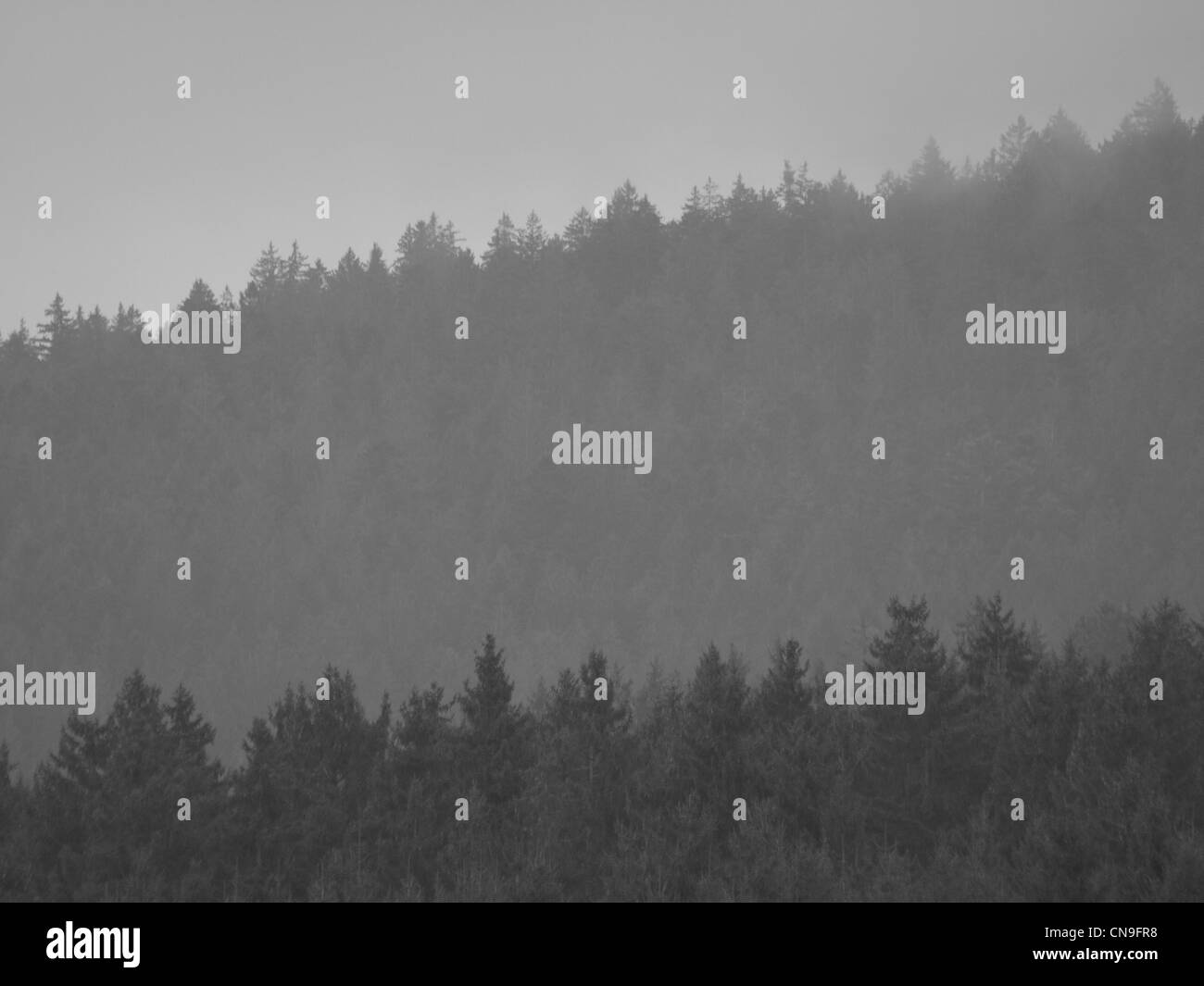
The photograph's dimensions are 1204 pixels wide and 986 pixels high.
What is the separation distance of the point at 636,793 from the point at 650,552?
93365 mm

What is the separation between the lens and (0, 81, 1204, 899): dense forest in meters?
28.3

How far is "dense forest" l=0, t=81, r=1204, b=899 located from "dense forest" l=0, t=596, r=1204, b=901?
14cm

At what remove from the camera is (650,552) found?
12294 centimetres

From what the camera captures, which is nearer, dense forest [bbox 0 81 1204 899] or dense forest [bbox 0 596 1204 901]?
dense forest [bbox 0 596 1204 901]

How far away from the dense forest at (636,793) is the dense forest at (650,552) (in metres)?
0.14

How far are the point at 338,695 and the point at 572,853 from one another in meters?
11.7

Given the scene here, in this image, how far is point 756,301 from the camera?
151 meters

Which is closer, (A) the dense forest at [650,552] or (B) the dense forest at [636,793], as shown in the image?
(B) the dense forest at [636,793]

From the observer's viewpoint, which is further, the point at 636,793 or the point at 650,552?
the point at 650,552

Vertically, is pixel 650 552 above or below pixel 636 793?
above

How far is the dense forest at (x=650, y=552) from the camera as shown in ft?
92.8

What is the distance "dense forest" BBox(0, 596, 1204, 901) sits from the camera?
23.9m

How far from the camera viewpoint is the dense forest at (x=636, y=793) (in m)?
23.9
